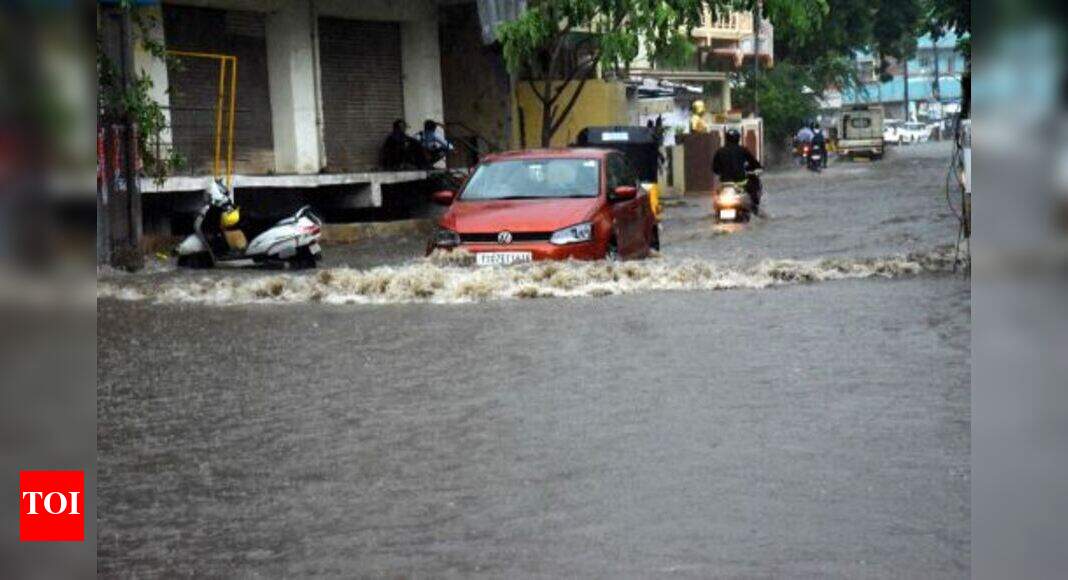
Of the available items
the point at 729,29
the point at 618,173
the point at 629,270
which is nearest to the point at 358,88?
the point at 618,173

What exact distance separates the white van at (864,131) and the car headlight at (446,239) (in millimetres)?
51645

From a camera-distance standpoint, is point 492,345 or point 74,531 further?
point 492,345

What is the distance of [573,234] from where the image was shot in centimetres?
1529

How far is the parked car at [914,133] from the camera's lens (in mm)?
92688

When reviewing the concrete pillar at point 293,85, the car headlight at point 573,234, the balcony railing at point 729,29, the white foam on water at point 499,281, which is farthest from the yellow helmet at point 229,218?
the balcony railing at point 729,29

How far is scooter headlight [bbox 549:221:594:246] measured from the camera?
49.9 ft

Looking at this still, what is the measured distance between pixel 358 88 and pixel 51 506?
25.9 metres

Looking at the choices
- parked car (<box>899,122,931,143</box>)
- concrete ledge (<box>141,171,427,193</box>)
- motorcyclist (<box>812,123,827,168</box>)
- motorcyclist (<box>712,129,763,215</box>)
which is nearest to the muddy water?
motorcyclist (<box>712,129,763,215</box>)

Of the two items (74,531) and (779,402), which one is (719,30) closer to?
(779,402)

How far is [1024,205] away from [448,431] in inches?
257

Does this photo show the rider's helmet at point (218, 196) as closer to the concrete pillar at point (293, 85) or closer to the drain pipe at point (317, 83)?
the concrete pillar at point (293, 85)

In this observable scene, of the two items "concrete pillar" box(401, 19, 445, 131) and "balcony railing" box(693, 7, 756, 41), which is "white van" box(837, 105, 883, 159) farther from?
"concrete pillar" box(401, 19, 445, 131)

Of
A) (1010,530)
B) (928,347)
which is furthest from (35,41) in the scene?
(928,347)

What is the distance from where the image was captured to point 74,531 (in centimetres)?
176
